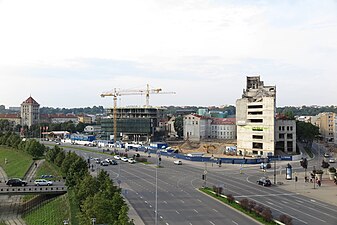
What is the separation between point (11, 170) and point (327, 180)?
220 feet

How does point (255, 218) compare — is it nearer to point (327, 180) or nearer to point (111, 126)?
point (327, 180)

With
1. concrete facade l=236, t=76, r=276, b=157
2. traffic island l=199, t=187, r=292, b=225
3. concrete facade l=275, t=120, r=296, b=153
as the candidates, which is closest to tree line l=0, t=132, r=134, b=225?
traffic island l=199, t=187, r=292, b=225

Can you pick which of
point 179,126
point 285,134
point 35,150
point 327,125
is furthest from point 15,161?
point 327,125

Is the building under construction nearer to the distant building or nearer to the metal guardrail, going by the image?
the distant building

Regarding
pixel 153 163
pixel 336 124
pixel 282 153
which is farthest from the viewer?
pixel 336 124

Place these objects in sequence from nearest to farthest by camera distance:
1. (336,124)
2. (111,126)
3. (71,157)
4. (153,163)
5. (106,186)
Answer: (106,186) → (71,157) → (153,163) → (336,124) → (111,126)

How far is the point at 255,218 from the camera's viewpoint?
4159 centimetres

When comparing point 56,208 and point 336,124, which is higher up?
point 336,124

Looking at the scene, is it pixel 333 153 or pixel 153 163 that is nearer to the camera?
pixel 153 163

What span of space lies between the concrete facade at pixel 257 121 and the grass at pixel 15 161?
174 ft

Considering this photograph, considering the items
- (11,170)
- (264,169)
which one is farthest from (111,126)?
(264,169)

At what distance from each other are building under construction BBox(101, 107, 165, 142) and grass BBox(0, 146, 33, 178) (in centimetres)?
5745

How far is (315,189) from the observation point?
60000mm

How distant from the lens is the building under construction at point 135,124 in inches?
6767
